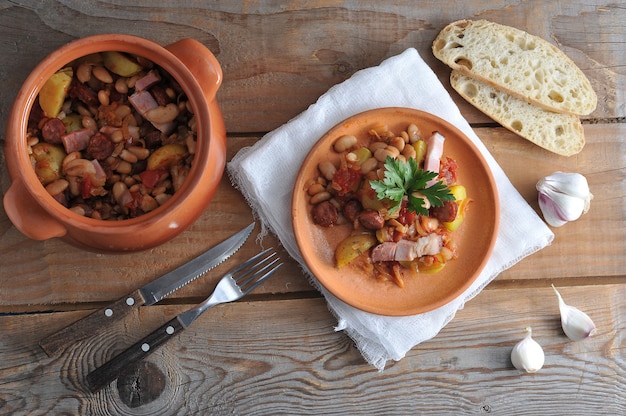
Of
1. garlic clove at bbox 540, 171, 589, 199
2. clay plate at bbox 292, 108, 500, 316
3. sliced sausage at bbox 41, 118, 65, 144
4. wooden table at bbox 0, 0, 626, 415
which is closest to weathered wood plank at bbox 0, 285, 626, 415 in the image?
wooden table at bbox 0, 0, 626, 415

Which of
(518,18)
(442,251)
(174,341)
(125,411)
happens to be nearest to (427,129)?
(442,251)

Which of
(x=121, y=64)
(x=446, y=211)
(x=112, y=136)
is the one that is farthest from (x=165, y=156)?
(x=446, y=211)

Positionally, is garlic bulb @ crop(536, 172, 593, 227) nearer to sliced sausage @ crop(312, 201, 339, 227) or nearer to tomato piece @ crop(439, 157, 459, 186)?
tomato piece @ crop(439, 157, 459, 186)

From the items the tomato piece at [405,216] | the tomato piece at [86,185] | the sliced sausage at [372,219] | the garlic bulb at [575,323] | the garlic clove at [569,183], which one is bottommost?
the garlic bulb at [575,323]

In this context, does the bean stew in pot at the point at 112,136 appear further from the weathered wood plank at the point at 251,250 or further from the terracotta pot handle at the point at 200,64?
the weathered wood plank at the point at 251,250

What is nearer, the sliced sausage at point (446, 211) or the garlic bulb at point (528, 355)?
the sliced sausage at point (446, 211)

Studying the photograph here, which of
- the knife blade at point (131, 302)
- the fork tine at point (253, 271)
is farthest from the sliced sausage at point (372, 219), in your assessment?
the knife blade at point (131, 302)

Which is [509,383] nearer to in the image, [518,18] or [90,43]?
[518,18]
